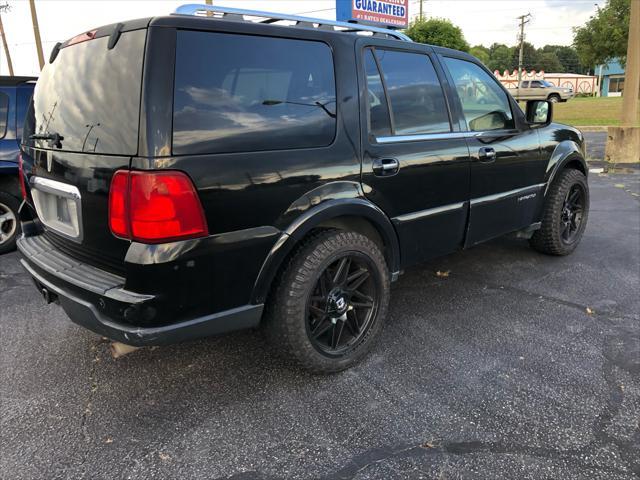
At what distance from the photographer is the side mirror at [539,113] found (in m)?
4.20

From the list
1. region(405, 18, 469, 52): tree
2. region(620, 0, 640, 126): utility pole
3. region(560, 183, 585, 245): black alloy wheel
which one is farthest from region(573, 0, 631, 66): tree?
region(560, 183, 585, 245): black alloy wheel

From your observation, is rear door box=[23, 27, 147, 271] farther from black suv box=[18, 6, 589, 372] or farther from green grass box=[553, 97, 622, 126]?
green grass box=[553, 97, 622, 126]

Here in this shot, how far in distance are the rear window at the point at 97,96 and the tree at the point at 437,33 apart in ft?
96.6

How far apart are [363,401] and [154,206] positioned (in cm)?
146

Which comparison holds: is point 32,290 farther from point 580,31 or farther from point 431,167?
point 580,31

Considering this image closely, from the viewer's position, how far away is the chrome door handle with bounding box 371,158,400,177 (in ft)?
9.58

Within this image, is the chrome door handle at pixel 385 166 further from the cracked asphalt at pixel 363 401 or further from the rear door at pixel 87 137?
the rear door at pixel 87 137

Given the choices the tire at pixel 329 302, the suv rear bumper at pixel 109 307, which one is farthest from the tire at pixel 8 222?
the tire at pixel 329 302

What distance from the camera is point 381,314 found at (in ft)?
10.1

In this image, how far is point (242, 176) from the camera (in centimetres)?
232

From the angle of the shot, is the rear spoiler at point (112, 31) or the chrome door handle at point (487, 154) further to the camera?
the chrome door handle at point (487, 154)

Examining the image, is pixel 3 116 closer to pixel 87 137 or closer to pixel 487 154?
pixel 87 137

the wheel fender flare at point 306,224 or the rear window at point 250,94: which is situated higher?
the rear window at point 250,94

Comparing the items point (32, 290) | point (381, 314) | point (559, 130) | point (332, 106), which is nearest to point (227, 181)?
point (332, 106)
